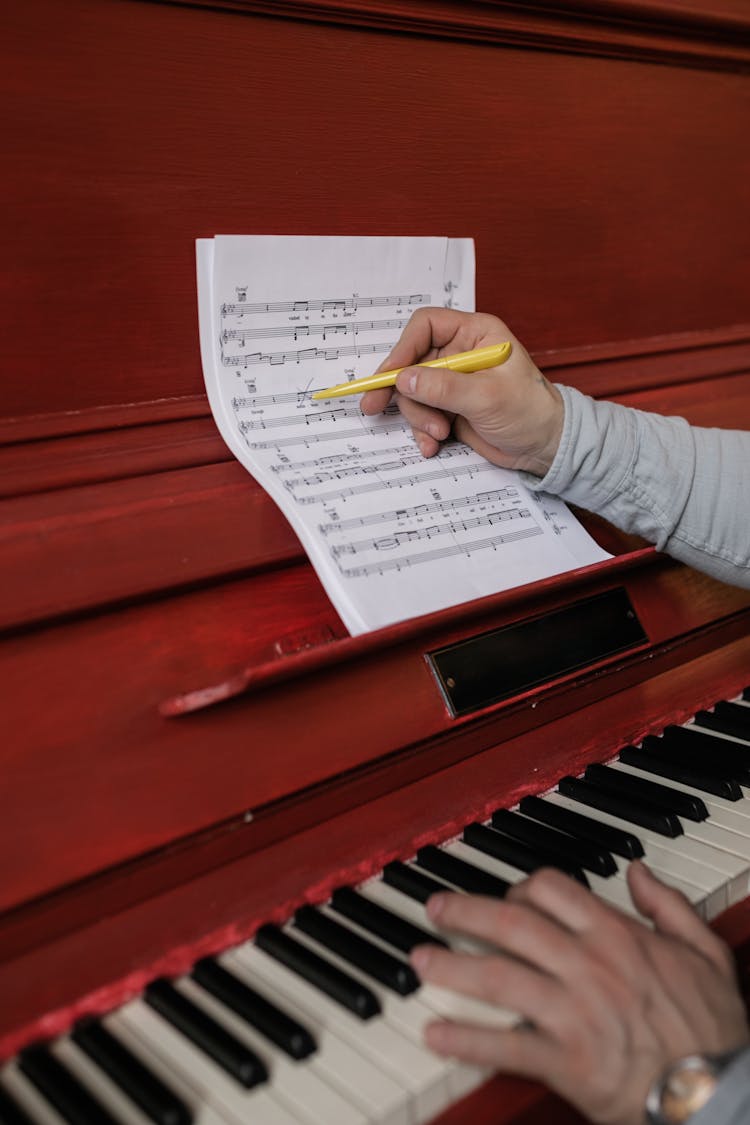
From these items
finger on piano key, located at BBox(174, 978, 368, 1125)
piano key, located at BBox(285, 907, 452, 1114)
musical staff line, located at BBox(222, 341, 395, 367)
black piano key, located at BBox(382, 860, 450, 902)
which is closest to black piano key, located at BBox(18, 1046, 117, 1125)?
finger on piano key, located at BBox(174, 978, 368, 1125)

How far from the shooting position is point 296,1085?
2.41 ft

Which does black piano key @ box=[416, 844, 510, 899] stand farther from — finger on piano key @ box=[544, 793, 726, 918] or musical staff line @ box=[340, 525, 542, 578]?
musical staff line @ box=[340, 525, 542, 578]

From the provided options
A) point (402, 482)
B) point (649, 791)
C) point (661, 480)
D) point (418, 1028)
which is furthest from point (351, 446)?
point (418, 1028)

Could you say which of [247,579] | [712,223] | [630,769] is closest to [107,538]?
[247,579]

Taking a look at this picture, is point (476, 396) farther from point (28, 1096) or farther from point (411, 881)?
point (28, 1096)

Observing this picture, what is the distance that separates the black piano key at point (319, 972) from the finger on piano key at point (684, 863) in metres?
0.33

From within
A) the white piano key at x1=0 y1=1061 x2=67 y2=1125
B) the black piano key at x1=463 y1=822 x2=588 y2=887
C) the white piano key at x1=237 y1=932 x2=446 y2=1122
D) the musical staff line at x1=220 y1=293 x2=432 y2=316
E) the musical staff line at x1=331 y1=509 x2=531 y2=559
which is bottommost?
the white piano key at x1=0 y1=1061 x2=67 y2=1125

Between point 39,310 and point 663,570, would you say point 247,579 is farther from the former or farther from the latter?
point 663,570

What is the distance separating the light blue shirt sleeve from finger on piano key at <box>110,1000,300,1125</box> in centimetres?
73

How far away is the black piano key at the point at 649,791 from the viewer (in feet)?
3.51

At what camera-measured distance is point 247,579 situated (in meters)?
1.05

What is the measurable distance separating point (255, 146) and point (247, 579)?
48cm

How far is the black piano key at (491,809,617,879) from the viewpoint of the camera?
38.2 inches

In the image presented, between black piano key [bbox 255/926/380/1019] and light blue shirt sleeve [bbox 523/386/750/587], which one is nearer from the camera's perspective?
black piano key [bbox 255/926/380/1019]
